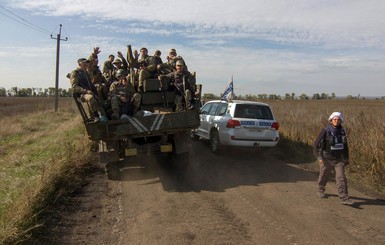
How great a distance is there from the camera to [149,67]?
32.6 ft

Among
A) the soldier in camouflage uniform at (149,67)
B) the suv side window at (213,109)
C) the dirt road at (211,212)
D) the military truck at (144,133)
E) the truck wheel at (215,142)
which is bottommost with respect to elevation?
the dirt road at (211,212)

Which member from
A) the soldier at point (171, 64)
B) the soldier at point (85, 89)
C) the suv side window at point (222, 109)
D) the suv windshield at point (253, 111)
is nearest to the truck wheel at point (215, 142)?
the suv side window at point (222, 109)

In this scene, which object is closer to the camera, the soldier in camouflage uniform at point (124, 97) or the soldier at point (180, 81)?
the soldier in camouflage uniform at point (124, 97)

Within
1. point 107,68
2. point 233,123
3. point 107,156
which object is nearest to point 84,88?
point 107,156

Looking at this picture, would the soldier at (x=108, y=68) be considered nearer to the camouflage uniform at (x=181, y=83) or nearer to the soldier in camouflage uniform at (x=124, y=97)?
the soldier in camouflage uniform at (x=124, y=97)

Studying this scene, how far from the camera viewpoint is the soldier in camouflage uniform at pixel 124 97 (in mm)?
8484

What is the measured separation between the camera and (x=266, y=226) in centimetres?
545

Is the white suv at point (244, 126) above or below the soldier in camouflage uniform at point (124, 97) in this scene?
below

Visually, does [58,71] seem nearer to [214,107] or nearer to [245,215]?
[214,107]

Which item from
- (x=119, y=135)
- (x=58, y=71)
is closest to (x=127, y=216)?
(x=119, y=135)

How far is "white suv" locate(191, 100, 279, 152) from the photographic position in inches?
416

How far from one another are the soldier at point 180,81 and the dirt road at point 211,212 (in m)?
1.80

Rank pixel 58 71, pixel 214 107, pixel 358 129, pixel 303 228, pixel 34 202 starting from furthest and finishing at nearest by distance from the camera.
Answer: pixel 58 71 < pixel 214 107 < pixel 358 129 < pixel 34 202 < pixel 303 228

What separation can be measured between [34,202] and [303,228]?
403 cm
